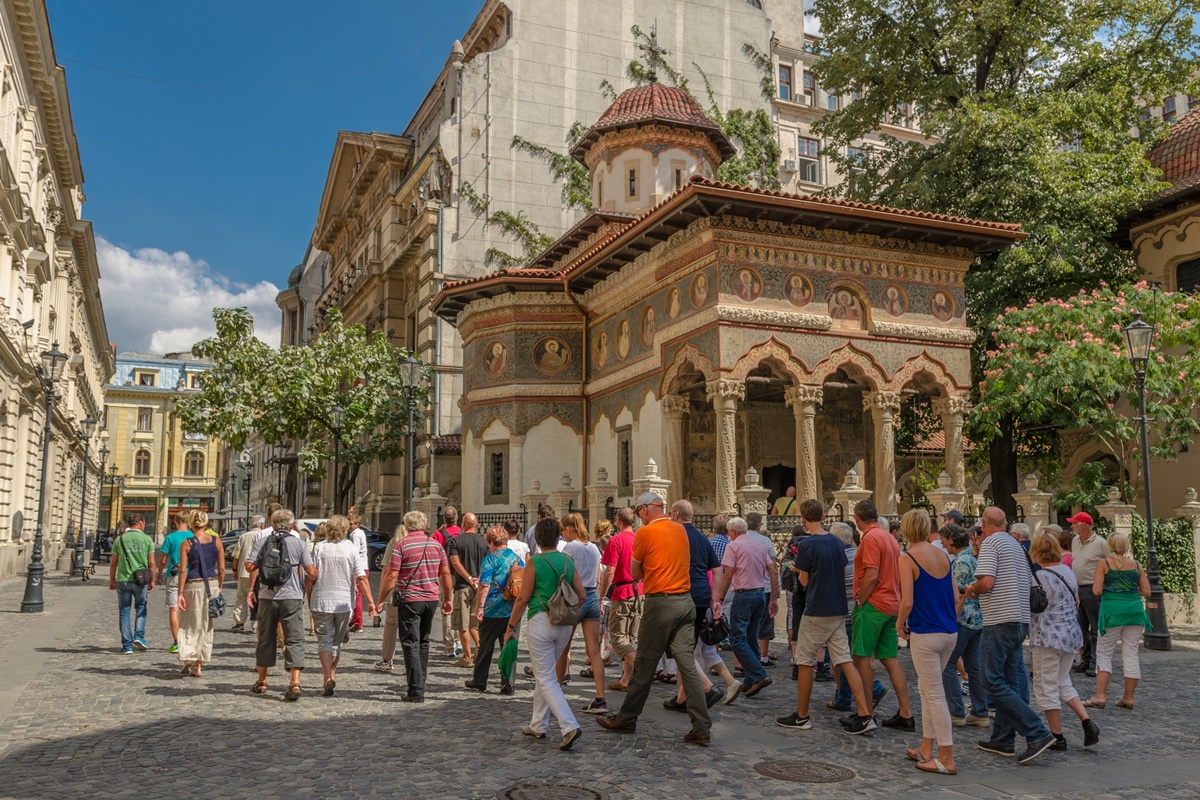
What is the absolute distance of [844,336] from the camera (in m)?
21.4

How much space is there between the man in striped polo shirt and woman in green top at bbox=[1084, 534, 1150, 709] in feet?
21.6

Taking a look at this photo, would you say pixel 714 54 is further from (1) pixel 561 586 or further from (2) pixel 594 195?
(1) pixel 561 586

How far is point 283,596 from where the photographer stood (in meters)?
9.88

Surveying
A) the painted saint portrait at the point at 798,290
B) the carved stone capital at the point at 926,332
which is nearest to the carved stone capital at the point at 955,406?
the carved stone capital at the point at 926,332

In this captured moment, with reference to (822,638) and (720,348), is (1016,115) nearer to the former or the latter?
(720,348)

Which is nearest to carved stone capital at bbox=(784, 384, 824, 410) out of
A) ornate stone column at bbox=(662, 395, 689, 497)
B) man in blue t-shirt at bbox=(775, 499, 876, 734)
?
ornate stone column at bbox=(662, 395, 689, 497)

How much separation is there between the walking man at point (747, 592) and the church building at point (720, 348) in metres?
8.99

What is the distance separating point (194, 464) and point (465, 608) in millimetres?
83891

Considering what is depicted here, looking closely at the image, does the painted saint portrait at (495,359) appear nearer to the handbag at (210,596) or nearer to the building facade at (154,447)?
the handbag at (210,596)

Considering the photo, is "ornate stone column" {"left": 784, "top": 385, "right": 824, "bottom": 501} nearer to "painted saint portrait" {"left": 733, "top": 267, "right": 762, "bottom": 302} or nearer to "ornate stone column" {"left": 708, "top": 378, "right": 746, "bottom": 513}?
"ornate stone column" {"left": 708, "top": 378, "right": 746, "bottom": 513}

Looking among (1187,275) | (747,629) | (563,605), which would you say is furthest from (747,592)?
(1187,275)

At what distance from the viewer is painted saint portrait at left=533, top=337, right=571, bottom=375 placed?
1062 inches

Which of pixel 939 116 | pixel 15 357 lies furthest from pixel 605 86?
pixel 15 357

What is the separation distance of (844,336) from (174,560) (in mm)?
14269
